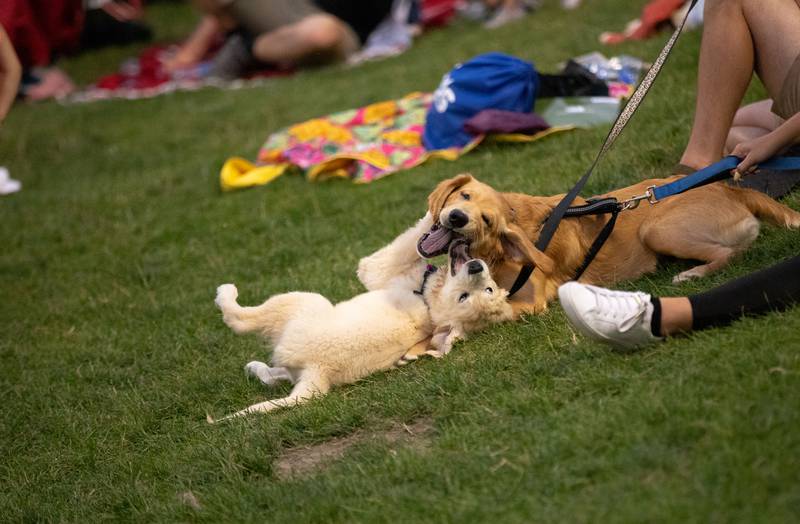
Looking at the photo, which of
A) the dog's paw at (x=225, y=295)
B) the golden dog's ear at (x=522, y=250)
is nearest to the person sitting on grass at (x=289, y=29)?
the dog's paw at (x=225, y=295)

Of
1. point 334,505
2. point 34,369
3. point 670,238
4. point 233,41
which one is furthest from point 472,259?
point 233,41

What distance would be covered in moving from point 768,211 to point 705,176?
397 millimetres

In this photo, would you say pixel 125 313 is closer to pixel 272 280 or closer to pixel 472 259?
pixel 272 280

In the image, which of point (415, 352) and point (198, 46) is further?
point (198, 46)

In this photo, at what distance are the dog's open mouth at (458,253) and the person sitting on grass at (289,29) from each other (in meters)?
7.39

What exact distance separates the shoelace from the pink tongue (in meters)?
0.91

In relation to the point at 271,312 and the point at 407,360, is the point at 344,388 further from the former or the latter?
the point at 271,312

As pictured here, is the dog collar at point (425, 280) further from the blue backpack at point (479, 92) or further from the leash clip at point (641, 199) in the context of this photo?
the blue backpack at point (479, 92)

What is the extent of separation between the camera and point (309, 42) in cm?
1081

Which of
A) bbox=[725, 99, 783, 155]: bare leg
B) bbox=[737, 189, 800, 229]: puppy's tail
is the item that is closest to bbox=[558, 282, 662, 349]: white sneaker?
bbox=[737, 189, 800, 229]: puppy's tail

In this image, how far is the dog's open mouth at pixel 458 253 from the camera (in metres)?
3.89

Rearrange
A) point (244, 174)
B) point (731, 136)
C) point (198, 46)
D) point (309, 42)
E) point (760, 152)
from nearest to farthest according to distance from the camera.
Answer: point (760, 152) < point (731, 136) < point (244, 174) < point (309, 42) < point (198, 46)

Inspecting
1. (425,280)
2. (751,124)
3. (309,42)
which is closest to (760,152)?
(751,124)

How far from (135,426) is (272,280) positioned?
1.55m
